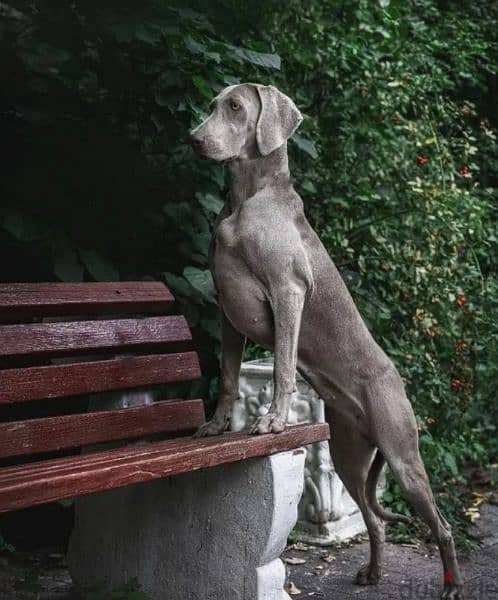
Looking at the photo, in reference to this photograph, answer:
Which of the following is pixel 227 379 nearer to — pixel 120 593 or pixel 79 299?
pixel 79 299

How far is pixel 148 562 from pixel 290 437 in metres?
0.83

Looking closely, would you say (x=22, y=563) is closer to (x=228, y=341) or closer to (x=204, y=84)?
(x=228, y=341)

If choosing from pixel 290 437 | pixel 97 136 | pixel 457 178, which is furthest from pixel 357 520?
pixel 457 178

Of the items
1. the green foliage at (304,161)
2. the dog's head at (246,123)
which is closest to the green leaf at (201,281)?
the green foliage at (304,161)

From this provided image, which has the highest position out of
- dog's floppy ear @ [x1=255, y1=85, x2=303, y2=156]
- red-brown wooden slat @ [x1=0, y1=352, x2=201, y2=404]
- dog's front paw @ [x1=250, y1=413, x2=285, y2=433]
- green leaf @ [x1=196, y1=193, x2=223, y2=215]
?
dog's floppy ear @ [x1=255, y1=85, x2=303, y2=156]

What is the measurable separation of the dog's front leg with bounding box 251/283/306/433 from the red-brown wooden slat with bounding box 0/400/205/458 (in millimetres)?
469

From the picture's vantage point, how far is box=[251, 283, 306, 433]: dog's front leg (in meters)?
3.03

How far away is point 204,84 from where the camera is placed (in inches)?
157

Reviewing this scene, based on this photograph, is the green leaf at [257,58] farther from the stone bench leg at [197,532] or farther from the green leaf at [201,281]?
the stone bench leg at [197,532]

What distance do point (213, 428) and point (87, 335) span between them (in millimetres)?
527

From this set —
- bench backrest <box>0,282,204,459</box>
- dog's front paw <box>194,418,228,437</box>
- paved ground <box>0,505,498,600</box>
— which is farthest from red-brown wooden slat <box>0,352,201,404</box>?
paved ground <box>0,505,498,600</box>

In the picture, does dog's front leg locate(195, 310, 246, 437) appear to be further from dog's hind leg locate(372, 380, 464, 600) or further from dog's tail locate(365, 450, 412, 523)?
dog's tail locate(365, 450, 412, 523)

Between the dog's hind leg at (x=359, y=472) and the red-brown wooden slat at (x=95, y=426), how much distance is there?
1.89ft

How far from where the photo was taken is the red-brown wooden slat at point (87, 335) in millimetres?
2909
